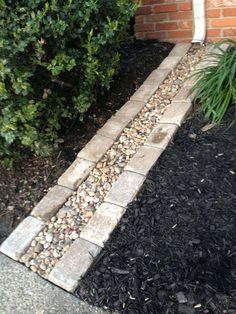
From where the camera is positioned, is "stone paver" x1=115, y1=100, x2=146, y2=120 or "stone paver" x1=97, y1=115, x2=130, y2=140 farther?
"stone paver" x1=115, y1=100, x2=146, y2=120

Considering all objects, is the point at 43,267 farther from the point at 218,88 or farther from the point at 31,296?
the point at 218,88

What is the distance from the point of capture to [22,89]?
85.7 inches

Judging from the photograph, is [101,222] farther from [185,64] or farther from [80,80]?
[185,64]

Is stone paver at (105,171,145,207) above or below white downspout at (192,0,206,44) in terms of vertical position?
below

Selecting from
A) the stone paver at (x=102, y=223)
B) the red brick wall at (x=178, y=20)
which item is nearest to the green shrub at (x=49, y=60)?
the stone paver at (x=102, y=223)

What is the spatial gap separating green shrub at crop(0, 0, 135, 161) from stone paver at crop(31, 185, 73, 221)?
0.95 feet

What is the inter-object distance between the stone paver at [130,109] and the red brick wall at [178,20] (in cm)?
110

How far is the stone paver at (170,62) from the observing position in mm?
3273

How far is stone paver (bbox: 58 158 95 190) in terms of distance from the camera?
2457 millimetres

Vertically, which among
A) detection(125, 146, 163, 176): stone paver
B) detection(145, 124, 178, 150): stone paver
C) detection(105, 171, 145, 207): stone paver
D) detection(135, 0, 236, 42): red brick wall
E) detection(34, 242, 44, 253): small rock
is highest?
detection(135, 0, 236, 42): red brick wall

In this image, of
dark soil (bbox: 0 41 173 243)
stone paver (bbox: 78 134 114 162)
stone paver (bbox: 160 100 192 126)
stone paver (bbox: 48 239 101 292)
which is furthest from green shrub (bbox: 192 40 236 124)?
stone paver (bbox: 48 239 101 292)

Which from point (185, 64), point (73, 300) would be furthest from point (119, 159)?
point (185, 64)

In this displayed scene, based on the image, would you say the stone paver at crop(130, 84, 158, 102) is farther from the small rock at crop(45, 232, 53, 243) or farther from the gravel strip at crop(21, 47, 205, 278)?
the small rock at crop(45, 232, 53, 243)

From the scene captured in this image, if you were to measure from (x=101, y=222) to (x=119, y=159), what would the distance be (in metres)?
0.53
